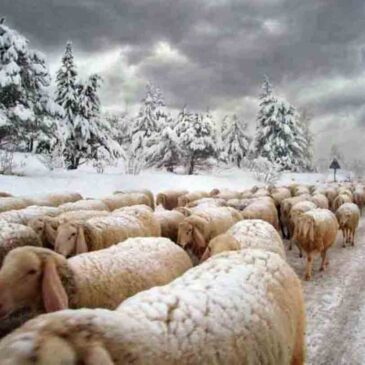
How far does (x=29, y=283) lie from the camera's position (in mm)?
3732

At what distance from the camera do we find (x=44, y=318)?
207cm

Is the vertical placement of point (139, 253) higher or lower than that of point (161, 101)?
lower

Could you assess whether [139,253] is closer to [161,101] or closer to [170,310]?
[170,310]

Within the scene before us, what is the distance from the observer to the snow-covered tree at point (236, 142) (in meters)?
48.4

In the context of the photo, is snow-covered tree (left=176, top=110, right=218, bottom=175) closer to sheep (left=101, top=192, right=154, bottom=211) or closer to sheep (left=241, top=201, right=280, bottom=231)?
sheep (left=101, top=192, right=154, bottom=211)

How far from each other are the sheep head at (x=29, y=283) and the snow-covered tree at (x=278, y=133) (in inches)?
1648

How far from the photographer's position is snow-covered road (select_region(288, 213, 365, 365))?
5731 millimetres

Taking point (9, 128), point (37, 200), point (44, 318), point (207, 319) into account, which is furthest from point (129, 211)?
point (9, 128)

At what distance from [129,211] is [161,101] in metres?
46.6

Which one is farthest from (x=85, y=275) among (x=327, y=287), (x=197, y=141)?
(x=197, y=141)

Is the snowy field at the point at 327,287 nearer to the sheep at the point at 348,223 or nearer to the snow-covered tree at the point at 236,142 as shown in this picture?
the sheep at the point at 348,223

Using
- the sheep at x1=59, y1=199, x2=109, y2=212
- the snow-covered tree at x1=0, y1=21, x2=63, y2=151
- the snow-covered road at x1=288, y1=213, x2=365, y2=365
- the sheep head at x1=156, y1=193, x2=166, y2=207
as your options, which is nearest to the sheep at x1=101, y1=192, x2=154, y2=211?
the sheep at x1=59, y1=199, x2=109, y2=212

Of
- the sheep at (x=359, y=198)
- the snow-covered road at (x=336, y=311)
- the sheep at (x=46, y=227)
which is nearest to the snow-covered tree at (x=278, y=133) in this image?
the sheep at (x=359, y=198)

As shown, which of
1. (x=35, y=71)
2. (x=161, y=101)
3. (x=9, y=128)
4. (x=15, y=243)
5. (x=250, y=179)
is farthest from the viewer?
(x=161, y=101)
